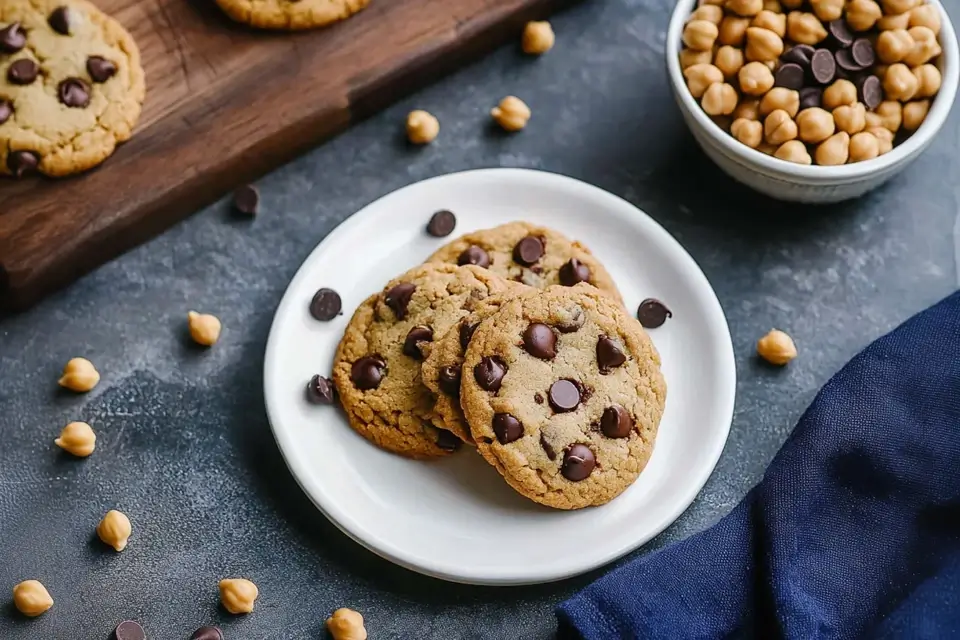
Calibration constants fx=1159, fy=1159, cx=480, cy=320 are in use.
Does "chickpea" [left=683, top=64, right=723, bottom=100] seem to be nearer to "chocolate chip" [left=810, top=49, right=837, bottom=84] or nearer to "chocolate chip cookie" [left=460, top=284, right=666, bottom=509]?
"chocolate chip" [left=810, top=49, right=837, bottom=84]

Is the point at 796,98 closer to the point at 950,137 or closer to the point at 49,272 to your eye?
the point at 950,137

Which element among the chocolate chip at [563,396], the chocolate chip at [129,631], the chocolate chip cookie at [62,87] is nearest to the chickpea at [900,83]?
the chocolate chip at [563,396]

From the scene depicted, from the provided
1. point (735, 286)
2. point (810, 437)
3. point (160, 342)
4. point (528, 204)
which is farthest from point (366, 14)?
point (810, 437)

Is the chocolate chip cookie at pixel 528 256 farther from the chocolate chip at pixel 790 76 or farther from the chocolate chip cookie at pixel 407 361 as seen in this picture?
the chocolate chip at pixel 790 76

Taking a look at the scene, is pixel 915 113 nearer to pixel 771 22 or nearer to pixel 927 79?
pixel 927 79

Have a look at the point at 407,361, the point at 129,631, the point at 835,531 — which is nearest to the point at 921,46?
the point at 835,531

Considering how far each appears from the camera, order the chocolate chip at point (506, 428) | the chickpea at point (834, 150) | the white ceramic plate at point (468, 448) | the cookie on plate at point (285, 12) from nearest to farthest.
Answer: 1. the chocolate chip at point (506, 428)
2. the white ceramic plate at point (468, 448)
3. the chickpea at point (834, 150)
4. the cookie on plate at point (285, 12)

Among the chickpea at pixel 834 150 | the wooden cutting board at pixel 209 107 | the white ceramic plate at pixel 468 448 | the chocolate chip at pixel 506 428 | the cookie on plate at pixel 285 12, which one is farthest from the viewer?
the cookie on plate at pixel 285 12
